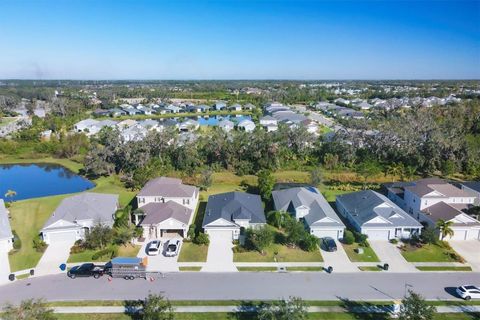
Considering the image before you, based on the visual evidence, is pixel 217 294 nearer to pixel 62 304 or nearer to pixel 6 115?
pixel 62 304

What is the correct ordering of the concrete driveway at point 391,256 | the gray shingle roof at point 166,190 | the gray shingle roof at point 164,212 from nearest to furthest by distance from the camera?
the concrete driveway at point 391,256
the gray shingle roof at point 164,212
the gray shingle roof at point 166,190

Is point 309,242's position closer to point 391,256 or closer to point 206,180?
point 391,256

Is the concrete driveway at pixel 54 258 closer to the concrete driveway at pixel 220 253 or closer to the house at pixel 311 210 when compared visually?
the concrete driveway at pixel 220 253

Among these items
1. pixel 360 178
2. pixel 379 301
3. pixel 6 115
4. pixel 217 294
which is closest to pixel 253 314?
pixel 217 294

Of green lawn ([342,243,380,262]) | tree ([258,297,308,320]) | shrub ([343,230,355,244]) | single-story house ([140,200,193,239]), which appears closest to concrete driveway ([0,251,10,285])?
single-story house ([140,200,193,239])

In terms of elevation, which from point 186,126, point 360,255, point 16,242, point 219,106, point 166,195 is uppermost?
→ point 219,106

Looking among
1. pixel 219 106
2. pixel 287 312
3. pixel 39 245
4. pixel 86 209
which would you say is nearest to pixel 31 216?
pixel 86 209

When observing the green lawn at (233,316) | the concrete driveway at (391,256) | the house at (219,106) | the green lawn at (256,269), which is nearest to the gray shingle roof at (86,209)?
the green lawn at (233,316)
